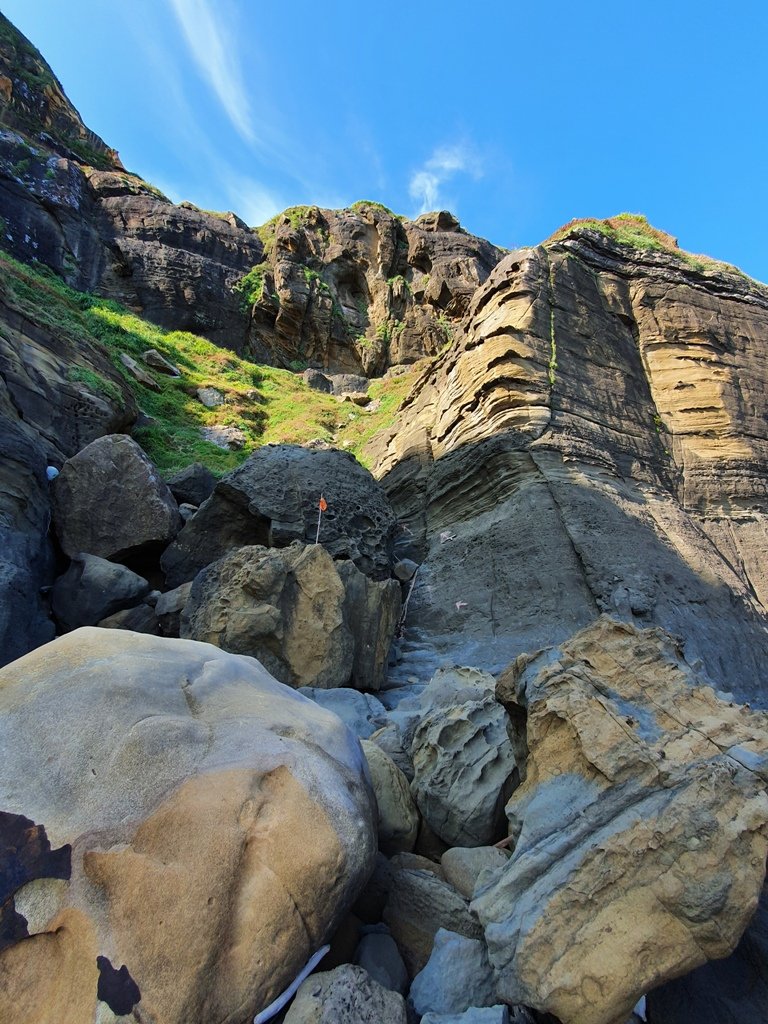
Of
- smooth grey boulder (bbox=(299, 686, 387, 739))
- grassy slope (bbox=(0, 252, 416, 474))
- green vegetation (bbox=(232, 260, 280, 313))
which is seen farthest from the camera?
green vegetation (bbox=(232, 260, 280, 313))

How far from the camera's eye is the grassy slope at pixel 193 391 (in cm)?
1513

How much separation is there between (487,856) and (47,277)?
95.6 feet

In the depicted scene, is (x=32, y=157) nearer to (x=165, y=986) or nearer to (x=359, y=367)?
(x=359, y=367)

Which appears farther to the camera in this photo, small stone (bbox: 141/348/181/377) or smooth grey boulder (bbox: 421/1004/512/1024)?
small stone (bbox: 141/348/181/377)

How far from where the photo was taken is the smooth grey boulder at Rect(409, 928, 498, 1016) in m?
2.27

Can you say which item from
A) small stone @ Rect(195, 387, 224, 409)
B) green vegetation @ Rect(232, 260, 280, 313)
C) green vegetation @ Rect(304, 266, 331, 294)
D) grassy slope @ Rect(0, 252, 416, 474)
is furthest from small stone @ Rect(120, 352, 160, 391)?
green vegetation @ Rect(304, 266, 331, 294)

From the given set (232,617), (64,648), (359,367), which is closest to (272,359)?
(359,367)

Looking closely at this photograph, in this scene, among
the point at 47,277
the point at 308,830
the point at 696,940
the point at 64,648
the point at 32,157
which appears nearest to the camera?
the point at 696,940

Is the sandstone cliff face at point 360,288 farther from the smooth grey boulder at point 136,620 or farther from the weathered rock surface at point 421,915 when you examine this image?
the weathered rock surface at point 421,915

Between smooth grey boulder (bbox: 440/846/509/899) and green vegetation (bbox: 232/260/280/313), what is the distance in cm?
3154

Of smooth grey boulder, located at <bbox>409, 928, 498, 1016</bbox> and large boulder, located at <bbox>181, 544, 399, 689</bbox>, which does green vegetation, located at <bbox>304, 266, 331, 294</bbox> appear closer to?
large boulder, located at <bbox>181, 544, 399, 689</bbox>

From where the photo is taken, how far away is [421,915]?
9.05 ft

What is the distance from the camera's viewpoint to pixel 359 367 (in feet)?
106

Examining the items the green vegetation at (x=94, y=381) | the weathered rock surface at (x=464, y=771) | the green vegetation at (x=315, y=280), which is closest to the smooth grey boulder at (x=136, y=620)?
the weathered rock surface at (x=464, y=771)
